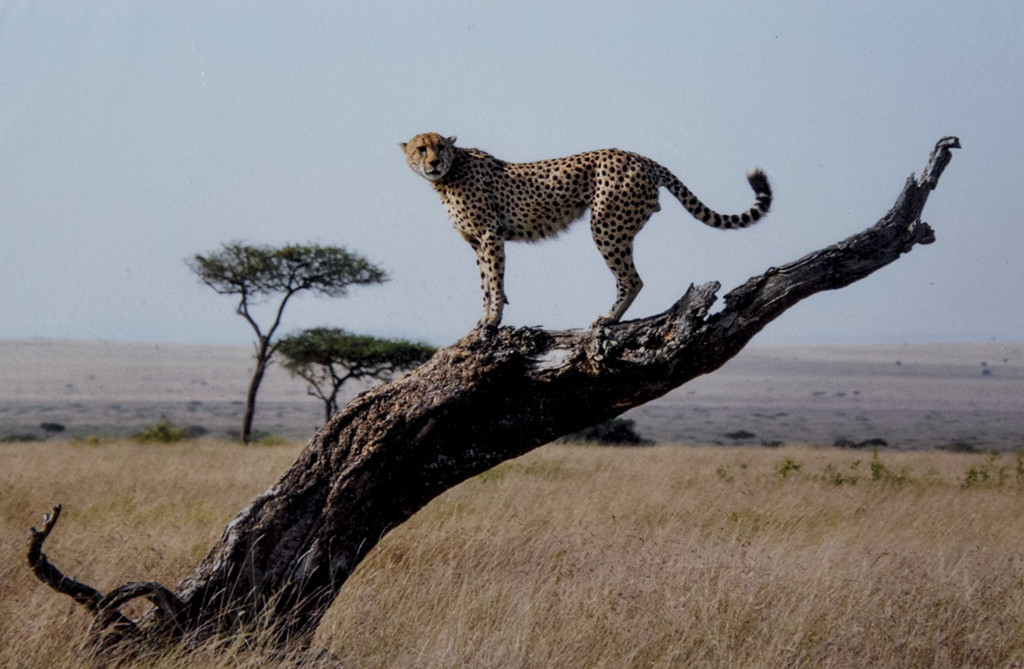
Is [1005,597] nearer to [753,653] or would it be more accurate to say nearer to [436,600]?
[753,653]

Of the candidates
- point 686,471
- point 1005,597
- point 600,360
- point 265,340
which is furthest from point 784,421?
point 600,360

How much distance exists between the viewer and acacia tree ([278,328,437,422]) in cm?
2438

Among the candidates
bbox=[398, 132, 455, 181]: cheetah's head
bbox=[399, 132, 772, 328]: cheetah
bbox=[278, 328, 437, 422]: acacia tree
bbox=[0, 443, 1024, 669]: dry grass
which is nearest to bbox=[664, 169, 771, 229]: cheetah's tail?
bbox=[399, 132, 772, 328]: cheetah

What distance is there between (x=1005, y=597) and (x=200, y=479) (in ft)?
28.1

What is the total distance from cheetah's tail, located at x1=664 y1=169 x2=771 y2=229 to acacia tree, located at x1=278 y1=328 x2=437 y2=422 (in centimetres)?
1946

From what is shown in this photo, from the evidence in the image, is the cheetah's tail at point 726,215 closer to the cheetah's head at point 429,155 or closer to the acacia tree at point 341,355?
the cheetah's head at point 429,155

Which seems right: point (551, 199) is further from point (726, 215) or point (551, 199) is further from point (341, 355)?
point (341, 355)

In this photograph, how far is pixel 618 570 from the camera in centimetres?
645

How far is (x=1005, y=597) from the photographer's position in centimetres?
621

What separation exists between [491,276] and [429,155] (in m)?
0.69

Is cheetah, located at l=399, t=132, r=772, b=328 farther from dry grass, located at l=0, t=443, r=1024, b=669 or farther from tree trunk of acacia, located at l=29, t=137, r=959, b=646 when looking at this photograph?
dry grass, located at l=0, t=443, r=1024, b=669

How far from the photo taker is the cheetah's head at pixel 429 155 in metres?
5.04

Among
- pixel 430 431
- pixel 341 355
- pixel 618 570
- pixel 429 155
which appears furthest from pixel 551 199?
pixel 341 355

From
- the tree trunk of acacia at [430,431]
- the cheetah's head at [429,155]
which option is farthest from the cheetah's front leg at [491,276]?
the cheetah's head at [429,155]
